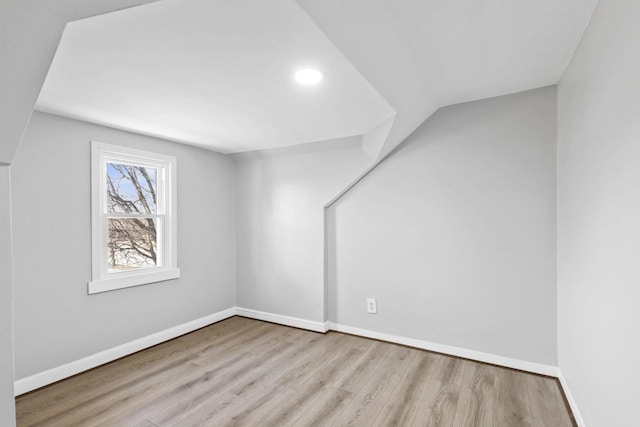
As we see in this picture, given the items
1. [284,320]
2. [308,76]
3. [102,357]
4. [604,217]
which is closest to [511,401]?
[604,217]

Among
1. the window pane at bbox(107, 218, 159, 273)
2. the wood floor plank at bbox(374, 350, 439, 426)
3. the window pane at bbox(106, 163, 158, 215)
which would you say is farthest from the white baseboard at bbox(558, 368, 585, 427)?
the window pane at bbox(106, 163, 158, 215)

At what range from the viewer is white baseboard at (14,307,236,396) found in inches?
87.0

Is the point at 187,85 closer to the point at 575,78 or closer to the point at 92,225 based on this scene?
the point at 92,225

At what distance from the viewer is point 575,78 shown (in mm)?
1850

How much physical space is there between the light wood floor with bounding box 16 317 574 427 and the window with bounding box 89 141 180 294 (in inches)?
30.8

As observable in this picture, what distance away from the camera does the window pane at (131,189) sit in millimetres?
2863

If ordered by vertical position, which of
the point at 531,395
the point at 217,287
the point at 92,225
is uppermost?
the point at 92,225

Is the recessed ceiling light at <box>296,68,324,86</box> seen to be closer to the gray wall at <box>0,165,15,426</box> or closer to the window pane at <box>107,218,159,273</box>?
the gray wall at <box>0,165,15,426</box>

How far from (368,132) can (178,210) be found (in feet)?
7.18

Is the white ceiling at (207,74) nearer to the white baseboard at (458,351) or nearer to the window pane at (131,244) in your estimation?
the window pane at (131,244)

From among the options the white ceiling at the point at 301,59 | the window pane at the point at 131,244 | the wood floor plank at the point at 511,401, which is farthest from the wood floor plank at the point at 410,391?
the window pane at the point at 131,244

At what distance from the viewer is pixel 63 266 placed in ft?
7.88

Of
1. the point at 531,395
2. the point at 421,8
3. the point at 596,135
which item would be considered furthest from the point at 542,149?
the point at 531,395

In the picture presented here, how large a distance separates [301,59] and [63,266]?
2.44 meters
